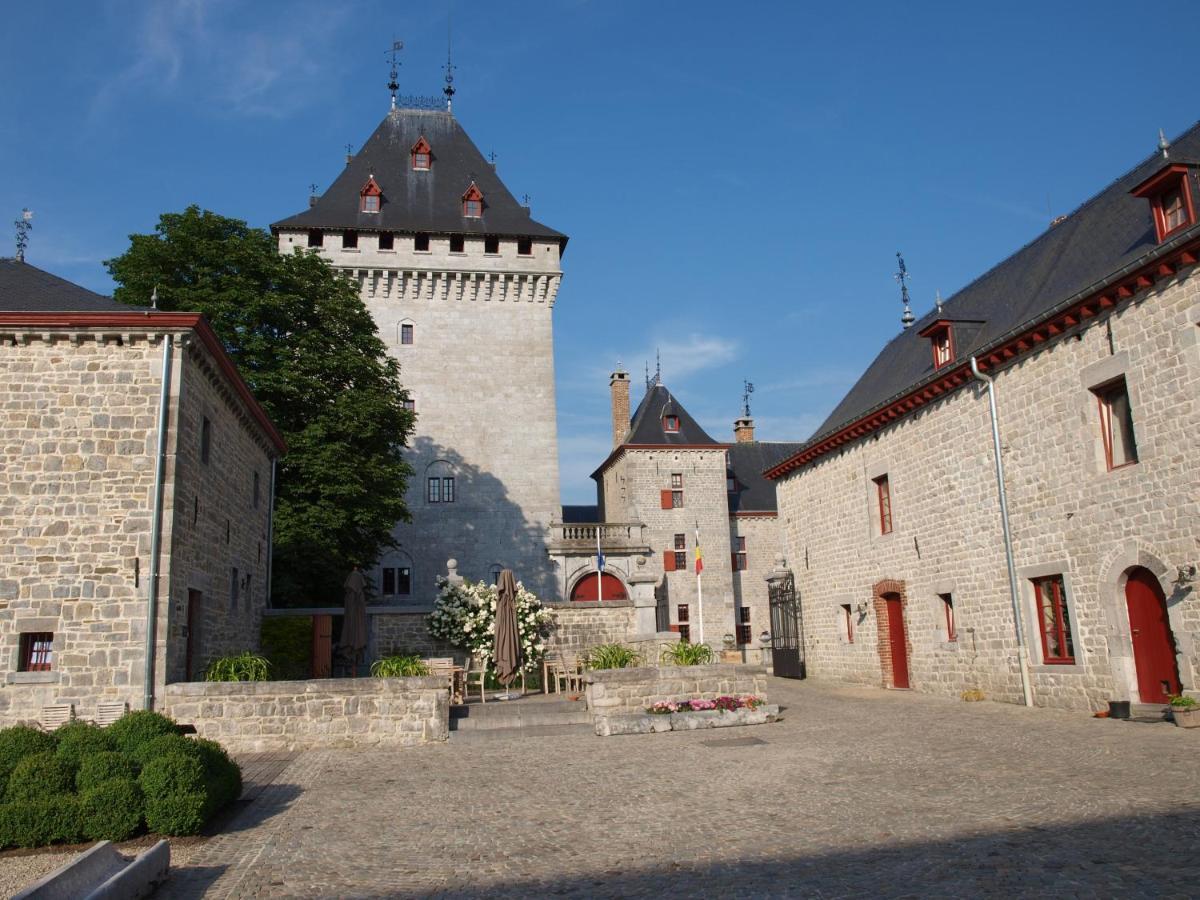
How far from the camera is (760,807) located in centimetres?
713

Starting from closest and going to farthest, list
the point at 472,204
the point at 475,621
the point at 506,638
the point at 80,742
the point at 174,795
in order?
1. the point at 174,795
2. the point at 80,742
3. the point at 506,638
4. the point at 475,621
5. the point at 472,204

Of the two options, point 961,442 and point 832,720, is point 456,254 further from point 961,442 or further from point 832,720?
point 832,720

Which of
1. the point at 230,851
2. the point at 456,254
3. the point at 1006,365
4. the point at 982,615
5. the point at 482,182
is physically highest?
the point at 482,182

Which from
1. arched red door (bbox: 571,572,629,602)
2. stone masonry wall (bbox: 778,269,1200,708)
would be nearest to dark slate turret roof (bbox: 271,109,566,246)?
arched red door (bbox: 571,572,629,602)

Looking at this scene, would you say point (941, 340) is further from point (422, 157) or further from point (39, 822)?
point (422, 157)

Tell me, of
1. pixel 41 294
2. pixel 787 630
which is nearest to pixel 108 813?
pixel 41 294

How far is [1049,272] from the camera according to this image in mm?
15281

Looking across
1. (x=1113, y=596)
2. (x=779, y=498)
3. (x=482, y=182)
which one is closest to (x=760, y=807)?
(x=1113, y=596)

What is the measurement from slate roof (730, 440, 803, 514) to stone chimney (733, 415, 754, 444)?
1.22 meters

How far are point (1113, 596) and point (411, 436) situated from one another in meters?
23.7

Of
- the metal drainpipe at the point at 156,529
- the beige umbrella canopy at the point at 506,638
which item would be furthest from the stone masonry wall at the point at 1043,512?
the metal drainpipe at the point at 156,529

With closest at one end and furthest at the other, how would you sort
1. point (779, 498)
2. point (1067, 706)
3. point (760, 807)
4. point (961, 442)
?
1. point (760, 807)
2. point (1067, 706)
3. point (961, 442)
4. point (779, 498)

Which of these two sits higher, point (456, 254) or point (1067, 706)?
point (456, 254)

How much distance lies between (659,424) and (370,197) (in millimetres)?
14004
